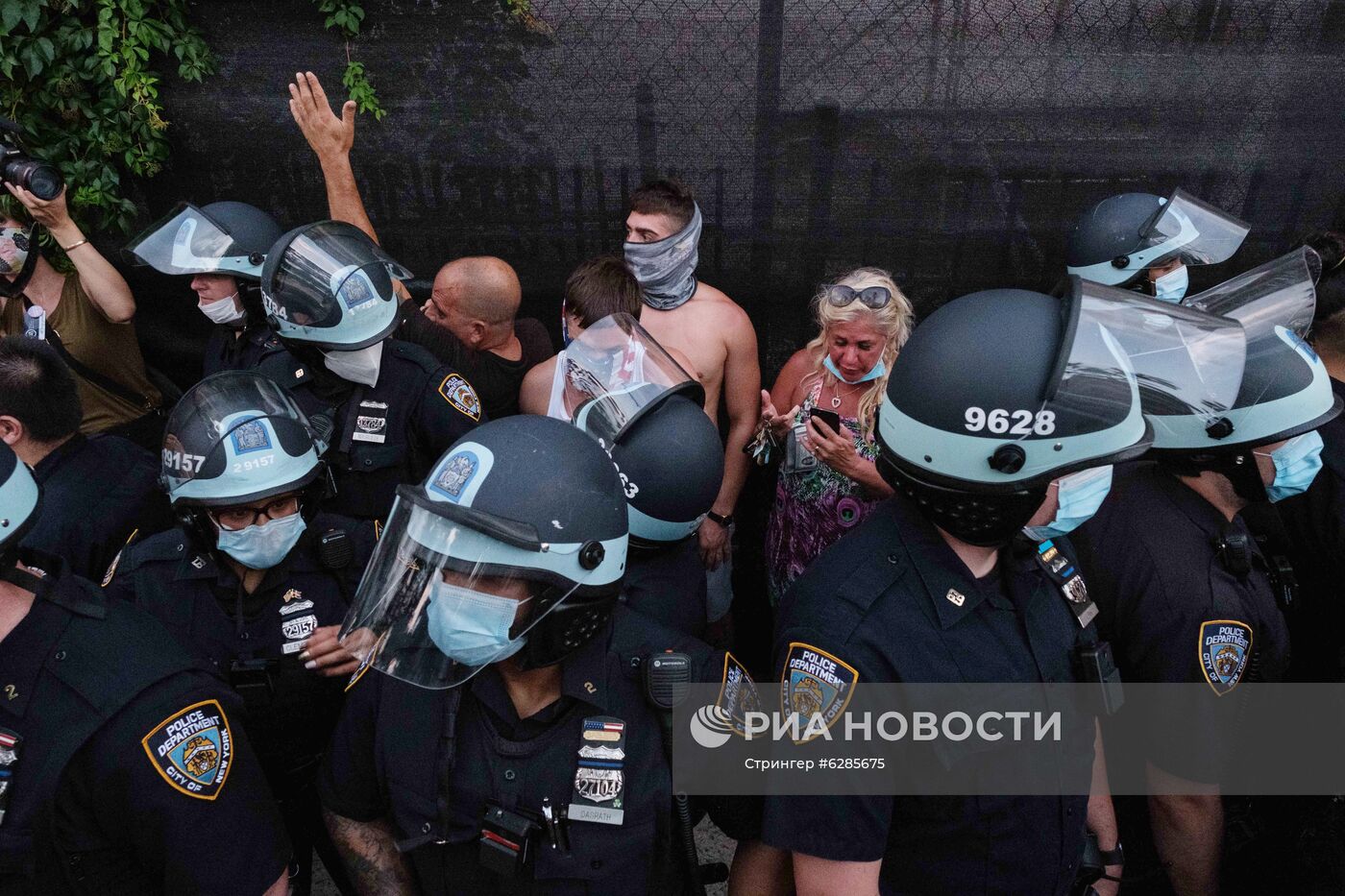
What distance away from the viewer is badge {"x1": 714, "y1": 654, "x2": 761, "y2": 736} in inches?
82.1

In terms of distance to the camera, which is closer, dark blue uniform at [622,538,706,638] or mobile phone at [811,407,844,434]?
dark blue uniform at [622,538,706,638]

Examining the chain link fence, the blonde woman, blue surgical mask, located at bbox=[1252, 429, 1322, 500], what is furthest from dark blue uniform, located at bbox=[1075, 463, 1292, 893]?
the chain link fence

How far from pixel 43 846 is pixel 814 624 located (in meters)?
1.60

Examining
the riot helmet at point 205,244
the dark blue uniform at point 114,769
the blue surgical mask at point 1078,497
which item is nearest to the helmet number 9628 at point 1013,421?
the blue surgical mask at point 1078,497

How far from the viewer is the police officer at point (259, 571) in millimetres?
2564

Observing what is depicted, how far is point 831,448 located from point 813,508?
1.20 feet

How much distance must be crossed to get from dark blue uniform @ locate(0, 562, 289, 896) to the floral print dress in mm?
2061

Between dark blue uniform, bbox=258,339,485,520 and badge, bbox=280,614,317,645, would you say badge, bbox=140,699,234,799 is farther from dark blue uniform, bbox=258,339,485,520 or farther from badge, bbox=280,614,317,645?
dark blue uniform, bbox=258,339,485,520

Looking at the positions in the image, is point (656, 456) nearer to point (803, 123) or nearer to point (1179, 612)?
point (1179, 612)

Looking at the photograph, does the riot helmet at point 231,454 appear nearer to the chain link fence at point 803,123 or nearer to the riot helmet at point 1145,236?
the chain link fence at point 803,123

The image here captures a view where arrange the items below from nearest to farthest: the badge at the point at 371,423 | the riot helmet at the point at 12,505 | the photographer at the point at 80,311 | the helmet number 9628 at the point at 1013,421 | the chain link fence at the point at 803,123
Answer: the helmet number 9628 at the point at 1013,421, the riot helmet at the point at 12,505, the badge at the point at 371,423, the chain link fence at the point at 803,123, the photographer at the point at 80,311

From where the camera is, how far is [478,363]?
156 inches

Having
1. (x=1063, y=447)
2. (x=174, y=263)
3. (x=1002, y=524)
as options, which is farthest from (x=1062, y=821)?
(x=174, y=263)

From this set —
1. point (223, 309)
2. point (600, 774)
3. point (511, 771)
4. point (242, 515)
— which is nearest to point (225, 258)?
point (223, 309)
